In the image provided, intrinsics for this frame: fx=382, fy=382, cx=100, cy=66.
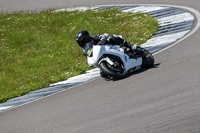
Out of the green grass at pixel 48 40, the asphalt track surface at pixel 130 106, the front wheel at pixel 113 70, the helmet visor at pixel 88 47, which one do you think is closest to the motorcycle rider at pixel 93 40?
the helmet visor at pixel 88 47

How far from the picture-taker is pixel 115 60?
944 centimetres

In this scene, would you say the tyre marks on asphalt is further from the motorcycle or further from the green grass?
the motorcycle

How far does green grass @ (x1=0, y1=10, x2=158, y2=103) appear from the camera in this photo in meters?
12.1

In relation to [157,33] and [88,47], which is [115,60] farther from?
[157,33]

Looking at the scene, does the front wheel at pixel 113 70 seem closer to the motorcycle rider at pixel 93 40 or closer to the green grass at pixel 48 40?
the motorcycle rider at pixel 93 40

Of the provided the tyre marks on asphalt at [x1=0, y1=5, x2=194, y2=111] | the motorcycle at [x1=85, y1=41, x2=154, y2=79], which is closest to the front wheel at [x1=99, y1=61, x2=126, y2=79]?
the motorcycle at [x1=85, y1=41, x2=154, y2=79]

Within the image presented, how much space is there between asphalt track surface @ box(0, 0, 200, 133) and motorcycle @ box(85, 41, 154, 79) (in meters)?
0.23

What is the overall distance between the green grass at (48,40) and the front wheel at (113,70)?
8.39 feet

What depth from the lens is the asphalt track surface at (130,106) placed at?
6.23 m

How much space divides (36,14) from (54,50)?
6.25 meters

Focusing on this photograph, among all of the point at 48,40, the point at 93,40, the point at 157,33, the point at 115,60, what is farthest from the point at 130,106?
the point at 48,40

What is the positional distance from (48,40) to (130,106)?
1028cm

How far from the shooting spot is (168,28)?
13.9 m

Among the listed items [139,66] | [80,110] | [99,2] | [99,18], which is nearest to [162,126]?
[80,110]
